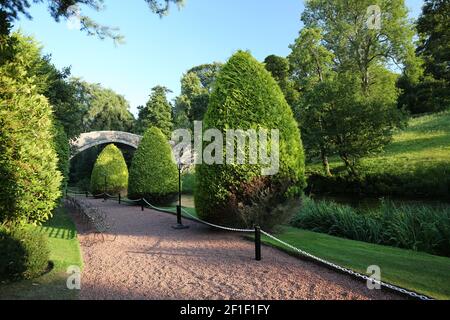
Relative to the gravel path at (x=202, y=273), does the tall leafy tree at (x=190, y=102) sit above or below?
above

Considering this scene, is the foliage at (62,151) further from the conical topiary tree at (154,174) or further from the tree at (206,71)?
the tree at (206,71)

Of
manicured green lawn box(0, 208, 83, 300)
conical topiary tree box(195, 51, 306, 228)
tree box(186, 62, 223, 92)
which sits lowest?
manicured green lawn box(0, 208, 83, 300)

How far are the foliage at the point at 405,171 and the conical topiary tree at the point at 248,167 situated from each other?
14.8 meters

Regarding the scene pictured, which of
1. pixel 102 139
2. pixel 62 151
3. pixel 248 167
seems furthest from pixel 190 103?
pixel 248 167

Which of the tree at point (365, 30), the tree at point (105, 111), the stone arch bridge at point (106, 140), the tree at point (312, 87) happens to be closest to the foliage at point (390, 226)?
the tree at point (312, 87)

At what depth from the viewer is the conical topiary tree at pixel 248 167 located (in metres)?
8.48

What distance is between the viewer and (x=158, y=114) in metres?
41.1

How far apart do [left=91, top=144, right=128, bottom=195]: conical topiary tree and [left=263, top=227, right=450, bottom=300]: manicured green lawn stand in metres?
20.5

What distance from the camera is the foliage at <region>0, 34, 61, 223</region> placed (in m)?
7.24

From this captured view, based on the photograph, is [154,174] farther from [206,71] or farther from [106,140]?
[206,71]

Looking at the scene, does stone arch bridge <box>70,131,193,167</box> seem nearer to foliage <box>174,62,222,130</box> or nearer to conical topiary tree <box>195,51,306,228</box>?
foliage <box>174,62,222,130</box>

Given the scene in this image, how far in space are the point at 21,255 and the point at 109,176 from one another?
21.6m

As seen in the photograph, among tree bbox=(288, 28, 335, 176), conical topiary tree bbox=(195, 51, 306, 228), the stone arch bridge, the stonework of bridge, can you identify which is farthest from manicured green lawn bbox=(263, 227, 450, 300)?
the stonework of bridge
